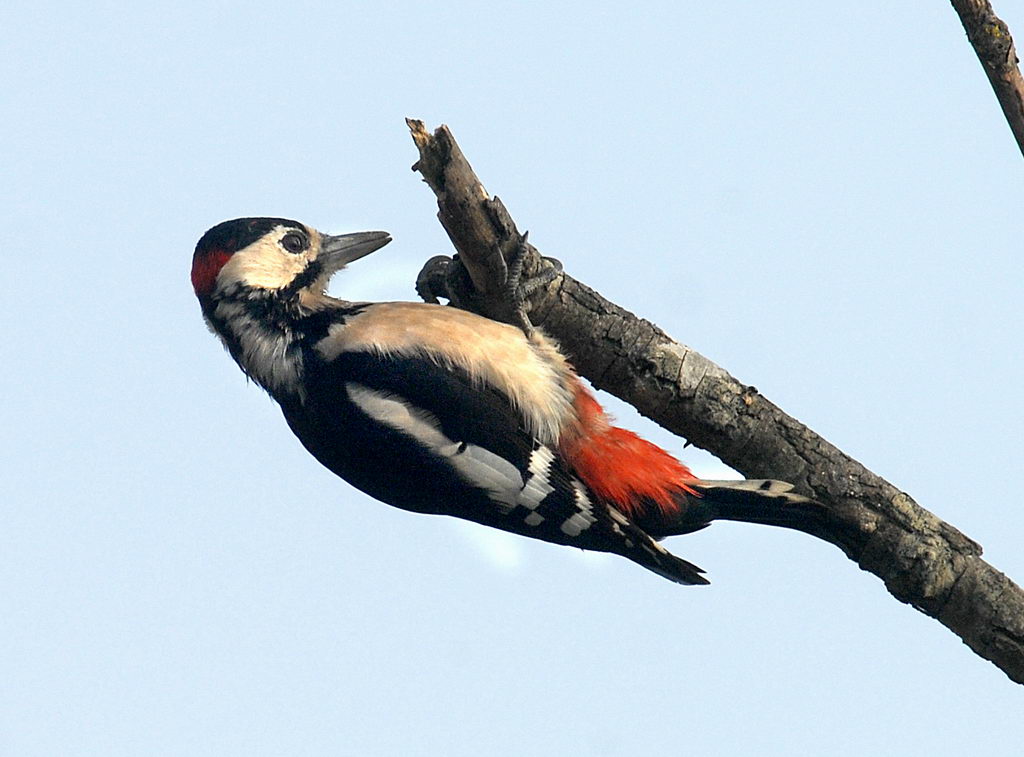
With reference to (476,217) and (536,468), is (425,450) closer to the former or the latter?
(536,468)

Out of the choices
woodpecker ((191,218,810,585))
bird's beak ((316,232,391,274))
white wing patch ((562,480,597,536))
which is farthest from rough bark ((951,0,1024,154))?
bird's beak ((316,232,391,274))

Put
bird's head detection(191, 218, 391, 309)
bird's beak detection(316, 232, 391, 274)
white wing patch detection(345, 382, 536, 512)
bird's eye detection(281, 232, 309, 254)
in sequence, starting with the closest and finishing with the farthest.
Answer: white wing patch detection(345, 382, 536, 512) → bird's head detection(191, 218, 391, 309) → bird's eye detection(281, 232, 309, 254) → bird's beak detection(316, 232, 391, 274)

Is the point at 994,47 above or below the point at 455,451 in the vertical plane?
above

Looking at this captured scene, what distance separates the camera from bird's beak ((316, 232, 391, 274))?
13.1 ft

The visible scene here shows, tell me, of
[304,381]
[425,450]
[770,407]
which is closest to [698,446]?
[770,407]

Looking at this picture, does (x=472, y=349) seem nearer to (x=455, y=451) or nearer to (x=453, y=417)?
(x=453, y=417)

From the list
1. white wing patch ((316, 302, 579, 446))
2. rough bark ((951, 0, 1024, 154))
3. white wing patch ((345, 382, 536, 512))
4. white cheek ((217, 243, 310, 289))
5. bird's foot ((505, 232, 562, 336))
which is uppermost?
rough bark ((951, 0, 1024, 154))

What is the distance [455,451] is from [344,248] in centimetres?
89

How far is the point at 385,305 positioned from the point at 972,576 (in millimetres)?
1911

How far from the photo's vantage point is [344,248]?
4004mm

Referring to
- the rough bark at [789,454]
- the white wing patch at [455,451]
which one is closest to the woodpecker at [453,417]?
the white wing patch at [455,451]

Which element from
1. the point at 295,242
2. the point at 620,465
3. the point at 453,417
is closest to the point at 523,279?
the point at 453,417

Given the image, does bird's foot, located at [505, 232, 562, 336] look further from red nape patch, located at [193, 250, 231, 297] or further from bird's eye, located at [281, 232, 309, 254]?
red nape patch, located at [193, 250, 231, 297]

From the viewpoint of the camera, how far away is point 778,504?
3619mm
